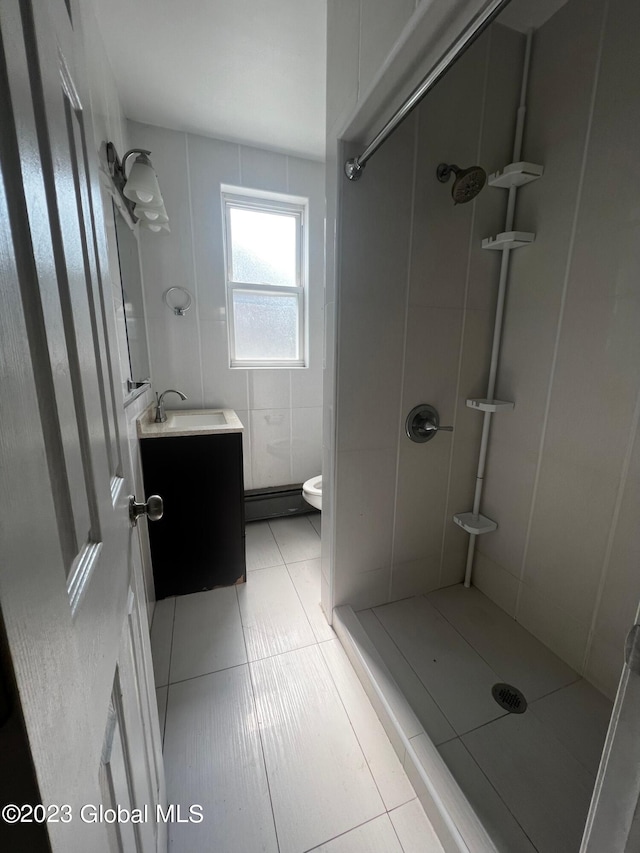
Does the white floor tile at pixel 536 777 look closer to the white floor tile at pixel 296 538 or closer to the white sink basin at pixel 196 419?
the white floor tile at pixel 296 538

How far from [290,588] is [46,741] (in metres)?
1.77

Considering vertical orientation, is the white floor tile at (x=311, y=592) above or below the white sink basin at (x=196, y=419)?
below

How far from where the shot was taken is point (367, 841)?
939mm

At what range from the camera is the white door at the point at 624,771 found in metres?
0.42

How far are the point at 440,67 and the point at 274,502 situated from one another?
2428 mm

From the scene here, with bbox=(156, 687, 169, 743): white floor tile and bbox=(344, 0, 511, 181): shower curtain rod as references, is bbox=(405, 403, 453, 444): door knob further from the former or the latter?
bbox=(156, 687, 169, 743): white floor tile

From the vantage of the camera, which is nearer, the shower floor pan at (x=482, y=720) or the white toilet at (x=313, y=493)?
the shower floor pan at (x=482, y=720)

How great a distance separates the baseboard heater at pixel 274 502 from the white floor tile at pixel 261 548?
8cm

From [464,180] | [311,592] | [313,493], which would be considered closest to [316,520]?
[313,493]

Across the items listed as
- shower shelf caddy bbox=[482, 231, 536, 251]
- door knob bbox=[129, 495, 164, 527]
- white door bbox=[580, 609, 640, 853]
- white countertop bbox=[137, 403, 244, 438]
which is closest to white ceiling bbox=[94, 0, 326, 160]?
shower shelf caddy bbox=[482, 231, 536, 251]

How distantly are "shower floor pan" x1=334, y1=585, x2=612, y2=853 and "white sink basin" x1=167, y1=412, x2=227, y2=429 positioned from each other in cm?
129

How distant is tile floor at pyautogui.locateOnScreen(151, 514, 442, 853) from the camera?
3.14ft

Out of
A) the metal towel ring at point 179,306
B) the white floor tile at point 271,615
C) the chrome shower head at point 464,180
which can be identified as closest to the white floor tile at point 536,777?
the white floor tile at point 271,615

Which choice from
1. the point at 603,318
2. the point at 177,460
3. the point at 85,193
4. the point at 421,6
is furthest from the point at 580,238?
the point at 177,460
